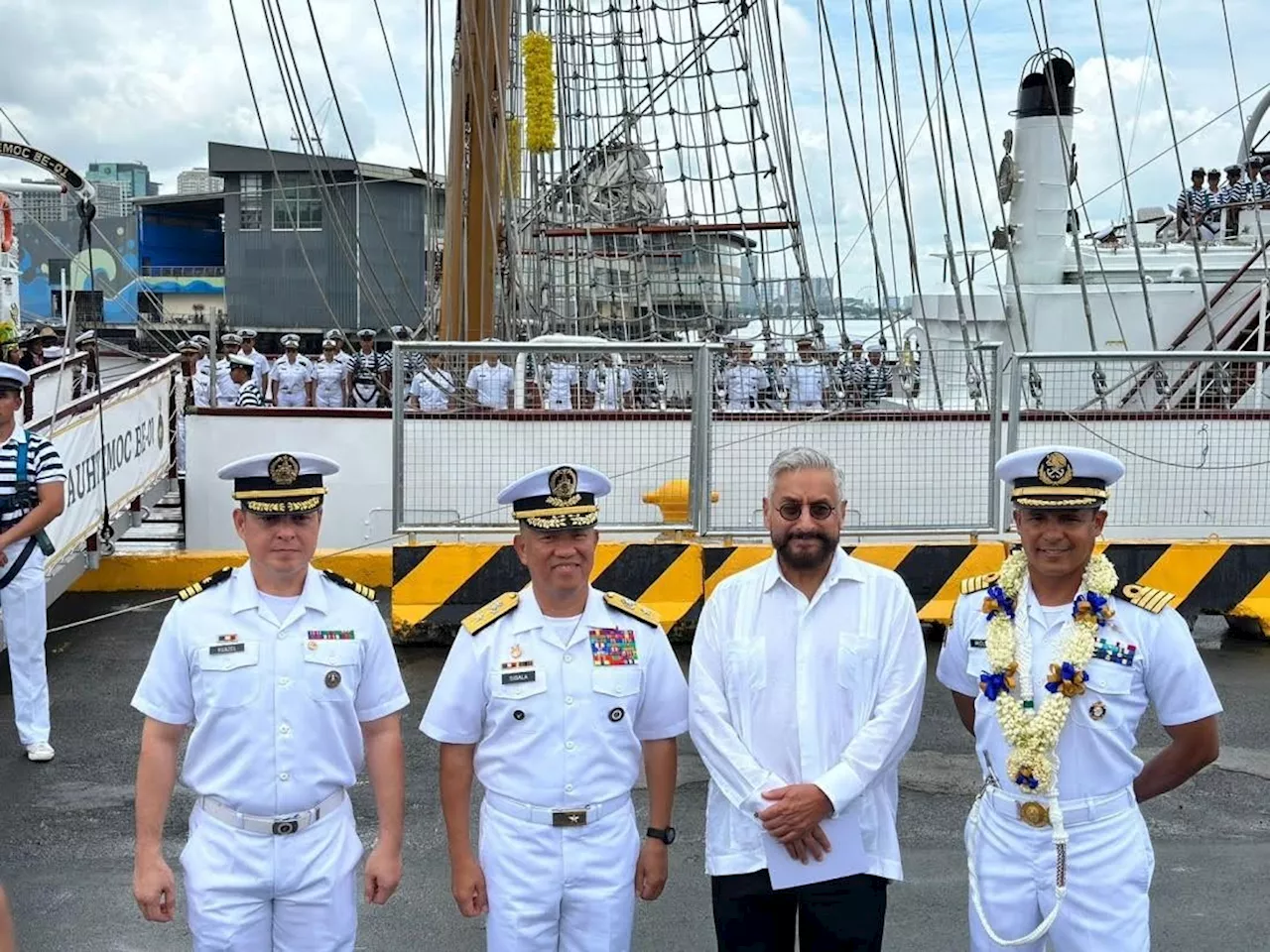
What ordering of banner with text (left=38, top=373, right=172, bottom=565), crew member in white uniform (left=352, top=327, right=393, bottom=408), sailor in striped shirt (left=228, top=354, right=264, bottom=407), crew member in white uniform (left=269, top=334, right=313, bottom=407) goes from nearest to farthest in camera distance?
1. banner with text (left=38, top=373, right=172, bottom=565)
2. sailor in striped shirt (left=228, top=354, right=264, bottom=407)
3. crew member in white uniform (left=352, top=327, right=393, bottom=408)
4. crew member in white uniform (left=269, top=334, right=313, bottom=407)

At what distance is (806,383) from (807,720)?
19.6ft

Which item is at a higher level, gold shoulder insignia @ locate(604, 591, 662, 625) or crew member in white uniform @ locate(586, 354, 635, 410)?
crew member in white uniform @ locate(586, 354, 635, 410)

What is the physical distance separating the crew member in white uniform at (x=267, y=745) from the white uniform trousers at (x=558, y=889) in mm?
263

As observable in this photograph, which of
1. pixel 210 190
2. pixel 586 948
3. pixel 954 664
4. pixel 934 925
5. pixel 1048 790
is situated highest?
pixel 210 190

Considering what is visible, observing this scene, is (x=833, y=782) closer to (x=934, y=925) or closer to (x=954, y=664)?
(x=954, y=664)

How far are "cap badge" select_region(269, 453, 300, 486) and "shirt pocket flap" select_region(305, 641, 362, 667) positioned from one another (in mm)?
388

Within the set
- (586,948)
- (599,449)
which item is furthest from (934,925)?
(599,449)

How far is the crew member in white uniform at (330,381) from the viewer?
15352mm

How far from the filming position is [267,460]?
10.6ft

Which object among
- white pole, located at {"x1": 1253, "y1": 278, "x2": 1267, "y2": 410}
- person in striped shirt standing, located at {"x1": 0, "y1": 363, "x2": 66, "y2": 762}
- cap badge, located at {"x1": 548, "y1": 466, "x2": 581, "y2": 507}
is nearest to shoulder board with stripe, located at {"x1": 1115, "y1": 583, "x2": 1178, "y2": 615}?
cap badge, located at {"x1": 548, "y1": 466, "x2": 581, "y2": 507}

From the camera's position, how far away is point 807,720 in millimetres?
3188

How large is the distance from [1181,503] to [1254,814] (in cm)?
311

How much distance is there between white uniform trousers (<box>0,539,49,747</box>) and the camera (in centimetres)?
595

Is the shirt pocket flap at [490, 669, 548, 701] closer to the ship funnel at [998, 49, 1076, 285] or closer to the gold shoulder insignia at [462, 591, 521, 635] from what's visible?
the gold shoulder insignia at [462, 591, 521, 635]
